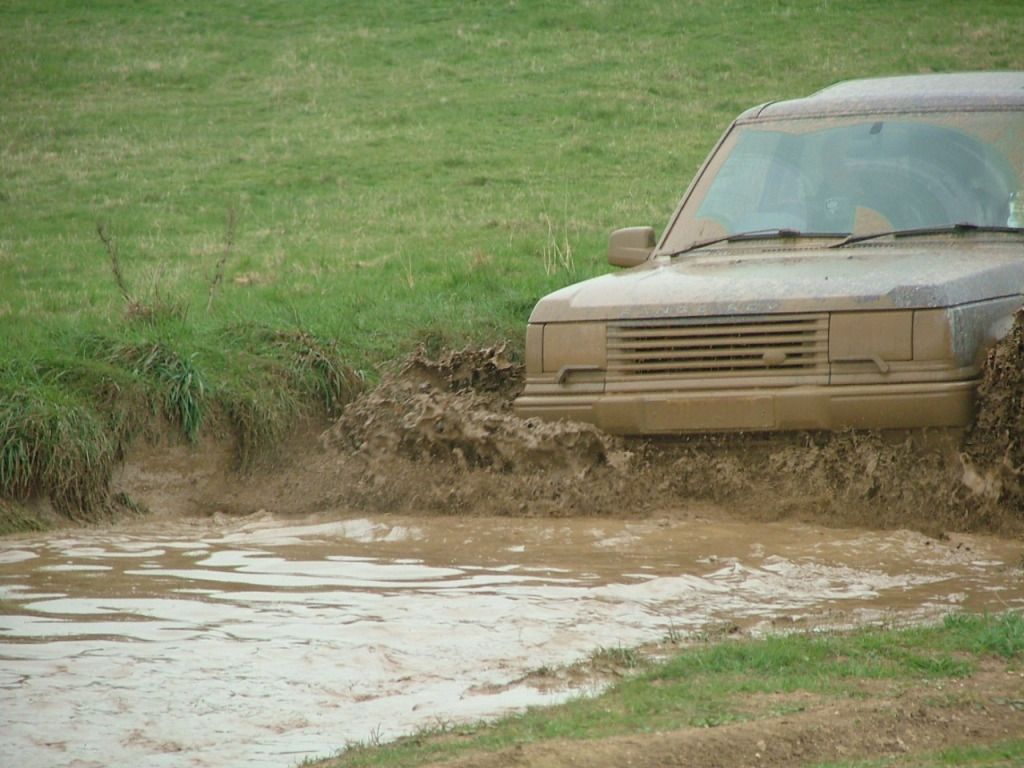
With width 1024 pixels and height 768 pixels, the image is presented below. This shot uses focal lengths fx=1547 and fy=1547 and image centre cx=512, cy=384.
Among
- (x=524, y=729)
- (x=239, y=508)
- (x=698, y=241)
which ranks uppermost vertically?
(x=698, y=241)

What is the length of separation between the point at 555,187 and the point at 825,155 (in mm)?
9524

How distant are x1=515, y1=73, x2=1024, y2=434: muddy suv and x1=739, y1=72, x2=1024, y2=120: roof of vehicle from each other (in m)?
0.01

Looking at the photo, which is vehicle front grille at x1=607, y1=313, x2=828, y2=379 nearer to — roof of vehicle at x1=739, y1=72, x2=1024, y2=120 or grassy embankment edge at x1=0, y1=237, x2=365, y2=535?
roof of vehicle at x1=739, y1=72, x2=1024, y2=120

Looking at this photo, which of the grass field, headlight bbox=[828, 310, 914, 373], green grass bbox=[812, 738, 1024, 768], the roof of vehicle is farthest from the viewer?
the grass field

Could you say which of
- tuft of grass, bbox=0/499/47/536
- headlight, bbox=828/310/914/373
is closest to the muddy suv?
headlight, bbox=828/310/914/373

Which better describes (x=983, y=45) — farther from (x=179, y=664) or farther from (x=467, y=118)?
(x=179, y=664)

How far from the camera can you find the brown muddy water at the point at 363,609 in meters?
4.49

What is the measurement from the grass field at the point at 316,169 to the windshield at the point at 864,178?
246cm

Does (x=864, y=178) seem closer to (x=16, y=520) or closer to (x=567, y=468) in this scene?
(x=567, y=468)

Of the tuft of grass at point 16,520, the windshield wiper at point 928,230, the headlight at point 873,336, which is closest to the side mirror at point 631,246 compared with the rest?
the windshield wiper at point 928,230

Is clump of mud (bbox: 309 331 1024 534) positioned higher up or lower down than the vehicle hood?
lower down

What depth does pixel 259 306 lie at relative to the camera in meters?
10.6

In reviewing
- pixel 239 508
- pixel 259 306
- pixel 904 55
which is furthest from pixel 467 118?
pixel 239 508

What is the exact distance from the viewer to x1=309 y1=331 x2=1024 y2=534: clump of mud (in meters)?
6.72
